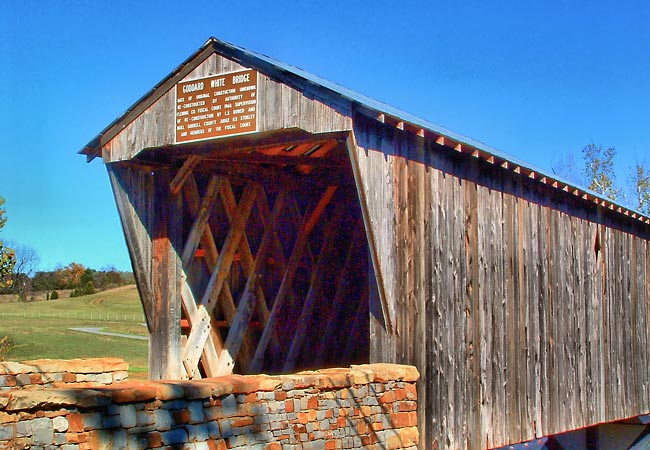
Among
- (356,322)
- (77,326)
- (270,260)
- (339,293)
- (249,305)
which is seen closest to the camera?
(249,305)

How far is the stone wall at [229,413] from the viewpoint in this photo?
5.63 metres

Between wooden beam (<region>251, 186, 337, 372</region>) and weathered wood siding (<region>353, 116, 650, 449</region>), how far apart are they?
8.78 feet

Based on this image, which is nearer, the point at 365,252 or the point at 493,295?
the point at 493,295

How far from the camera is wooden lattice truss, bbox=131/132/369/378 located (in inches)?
438

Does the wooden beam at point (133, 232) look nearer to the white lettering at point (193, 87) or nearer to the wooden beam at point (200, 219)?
the wooden beam at point (200, 219)

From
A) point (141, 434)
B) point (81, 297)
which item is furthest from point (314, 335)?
point (81, 297)

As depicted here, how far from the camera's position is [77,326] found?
39.4 metres

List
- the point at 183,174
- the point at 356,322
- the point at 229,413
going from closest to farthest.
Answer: the point at 229,413, the point at 183,174, the point at 356,322

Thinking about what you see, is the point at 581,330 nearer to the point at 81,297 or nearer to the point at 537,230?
the point at 537,230

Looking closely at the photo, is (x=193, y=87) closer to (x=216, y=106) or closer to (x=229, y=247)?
(x=216, y=106)

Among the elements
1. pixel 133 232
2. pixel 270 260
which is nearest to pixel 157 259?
pixel 133 232

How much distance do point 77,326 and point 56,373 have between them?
31.6 m

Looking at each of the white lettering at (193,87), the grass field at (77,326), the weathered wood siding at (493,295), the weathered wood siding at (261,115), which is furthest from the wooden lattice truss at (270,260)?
the grass field at (77,326)

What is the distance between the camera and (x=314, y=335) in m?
13.0
